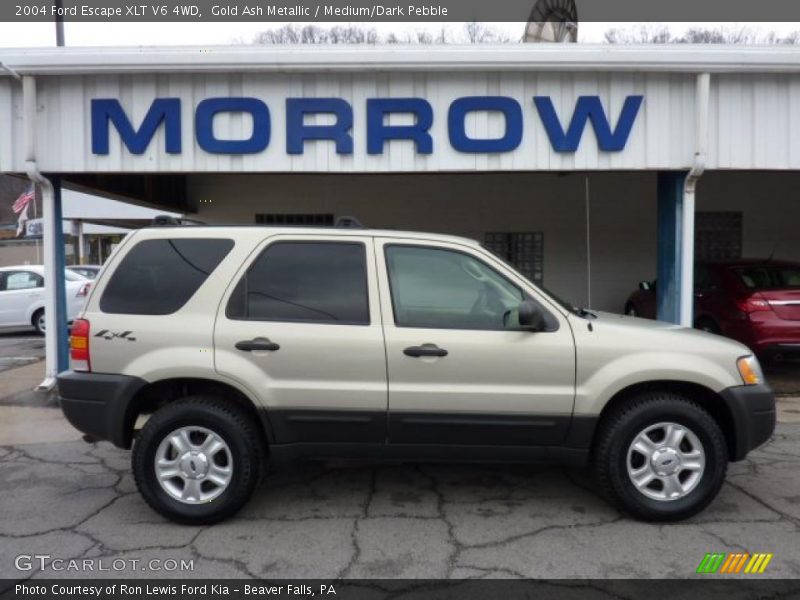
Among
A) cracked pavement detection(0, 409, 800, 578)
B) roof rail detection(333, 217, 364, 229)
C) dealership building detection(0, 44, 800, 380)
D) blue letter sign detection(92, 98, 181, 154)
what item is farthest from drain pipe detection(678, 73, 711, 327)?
blue letter sign detection(92, 98, 181, 154)

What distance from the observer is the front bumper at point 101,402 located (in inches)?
153

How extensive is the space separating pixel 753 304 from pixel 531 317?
17.9 feet

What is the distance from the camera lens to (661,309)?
25.4 ft

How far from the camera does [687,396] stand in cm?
405

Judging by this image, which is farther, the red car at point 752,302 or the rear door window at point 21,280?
the rear door window at point 21,280

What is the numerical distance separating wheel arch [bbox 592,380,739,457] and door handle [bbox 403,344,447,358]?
104cm

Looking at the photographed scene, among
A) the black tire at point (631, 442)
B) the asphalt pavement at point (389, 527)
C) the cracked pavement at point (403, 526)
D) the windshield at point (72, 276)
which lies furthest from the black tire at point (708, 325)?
the windshield at point (72, 276)

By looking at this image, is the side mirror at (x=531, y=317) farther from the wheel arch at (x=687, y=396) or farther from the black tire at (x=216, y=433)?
the black tire at (x=216, y=433)

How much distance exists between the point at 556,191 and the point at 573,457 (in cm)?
893

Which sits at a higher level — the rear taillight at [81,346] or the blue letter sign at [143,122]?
the blue letter sign at [143,122]

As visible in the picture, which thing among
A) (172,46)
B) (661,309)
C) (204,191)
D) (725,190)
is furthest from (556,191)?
(172,46)

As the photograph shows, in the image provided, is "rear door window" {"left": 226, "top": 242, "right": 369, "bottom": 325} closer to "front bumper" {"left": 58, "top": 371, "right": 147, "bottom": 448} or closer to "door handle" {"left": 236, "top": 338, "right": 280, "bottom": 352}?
"door handle" {"left": 236, "top": 338, "right": 280, "bottom": 352}

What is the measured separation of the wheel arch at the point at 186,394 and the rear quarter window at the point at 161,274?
1.50 feet

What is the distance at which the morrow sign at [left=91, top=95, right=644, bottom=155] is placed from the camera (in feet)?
23.0
